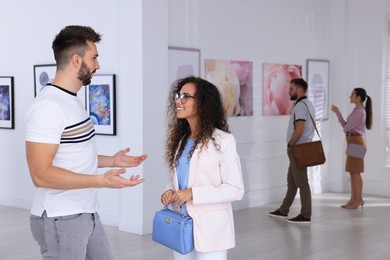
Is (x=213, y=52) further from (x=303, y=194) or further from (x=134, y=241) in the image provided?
(x=134, y=241)

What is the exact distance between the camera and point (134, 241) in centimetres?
701

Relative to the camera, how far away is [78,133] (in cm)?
307

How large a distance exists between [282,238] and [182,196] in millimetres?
4127

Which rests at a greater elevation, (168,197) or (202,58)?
(202,58)

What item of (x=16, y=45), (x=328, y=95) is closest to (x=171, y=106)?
(x=16, y=45)

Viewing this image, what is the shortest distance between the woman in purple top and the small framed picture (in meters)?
4.52

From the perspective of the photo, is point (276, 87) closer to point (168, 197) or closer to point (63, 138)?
point (168, 197)

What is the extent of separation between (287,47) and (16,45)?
440 cm

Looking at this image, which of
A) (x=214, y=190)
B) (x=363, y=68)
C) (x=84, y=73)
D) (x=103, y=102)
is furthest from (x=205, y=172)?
(x=363, y=68)

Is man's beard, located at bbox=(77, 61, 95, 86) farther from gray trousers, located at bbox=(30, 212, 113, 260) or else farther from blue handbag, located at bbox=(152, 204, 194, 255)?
blue handbag, located at bbox=(152, 204, 194, 255)

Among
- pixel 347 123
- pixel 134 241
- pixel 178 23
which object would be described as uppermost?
pixel 178 23

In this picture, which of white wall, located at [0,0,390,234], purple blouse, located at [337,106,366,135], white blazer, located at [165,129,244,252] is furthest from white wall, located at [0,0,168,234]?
white blazer, located at [165,129,244,252]

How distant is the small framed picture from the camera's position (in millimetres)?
8597

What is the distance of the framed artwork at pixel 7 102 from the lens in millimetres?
9277
